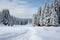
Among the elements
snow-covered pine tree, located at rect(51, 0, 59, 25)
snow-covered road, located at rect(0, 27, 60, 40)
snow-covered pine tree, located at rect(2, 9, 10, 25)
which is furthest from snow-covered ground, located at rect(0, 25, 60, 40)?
snow-covered pine tree, located at rect(2, 9, 10, 25)

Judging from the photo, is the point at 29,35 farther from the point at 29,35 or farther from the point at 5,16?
the point at 5,16

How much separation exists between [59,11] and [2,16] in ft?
133

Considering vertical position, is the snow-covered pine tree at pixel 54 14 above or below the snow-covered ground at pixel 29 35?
above

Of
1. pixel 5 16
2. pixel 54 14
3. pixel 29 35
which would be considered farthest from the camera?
pixel 5 16

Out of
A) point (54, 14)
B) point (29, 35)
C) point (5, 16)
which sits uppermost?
point (54, 14)

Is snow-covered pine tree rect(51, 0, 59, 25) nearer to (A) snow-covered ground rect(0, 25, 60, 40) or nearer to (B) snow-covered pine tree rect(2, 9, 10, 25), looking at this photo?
(A) snow-covered ground rect(0, 25, 60, 40)

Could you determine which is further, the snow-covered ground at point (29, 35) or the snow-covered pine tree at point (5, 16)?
the snow-covered pine tree at point (5, 16)

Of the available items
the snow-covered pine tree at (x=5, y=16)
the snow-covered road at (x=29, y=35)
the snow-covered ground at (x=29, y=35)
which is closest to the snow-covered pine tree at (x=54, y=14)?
the snow-covered ground at (x=29, y=35)

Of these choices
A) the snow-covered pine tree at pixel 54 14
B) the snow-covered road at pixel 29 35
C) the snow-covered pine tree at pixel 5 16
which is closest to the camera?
the snow-covered road at pixel 29 35

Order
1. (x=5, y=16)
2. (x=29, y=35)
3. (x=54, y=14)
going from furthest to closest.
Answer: (x=5, y=16) < (x=54, y=14) < (x=29, y=35)

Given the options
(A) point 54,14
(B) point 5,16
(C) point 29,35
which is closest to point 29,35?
(C) point 29,35

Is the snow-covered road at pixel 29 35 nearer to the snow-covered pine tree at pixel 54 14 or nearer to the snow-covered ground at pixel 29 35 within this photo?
the snow-covered ground at pixel 29 35

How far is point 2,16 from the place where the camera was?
2918 inches

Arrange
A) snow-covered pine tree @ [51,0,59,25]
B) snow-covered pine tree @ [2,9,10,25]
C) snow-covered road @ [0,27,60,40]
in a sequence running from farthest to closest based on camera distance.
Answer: snow-covered pine tree @ [2,9,10,25]
snow-covered pine tree @ [51,0,59,25]
snow-covered road @ [0,27,60,40]
